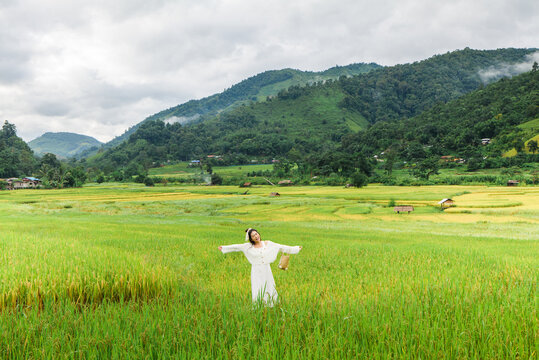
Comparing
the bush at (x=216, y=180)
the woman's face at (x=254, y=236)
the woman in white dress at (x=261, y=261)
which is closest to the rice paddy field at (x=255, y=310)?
the woman in white dress at (x=261, y=261)

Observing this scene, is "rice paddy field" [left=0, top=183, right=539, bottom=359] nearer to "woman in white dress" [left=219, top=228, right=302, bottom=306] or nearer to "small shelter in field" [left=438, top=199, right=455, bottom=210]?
"woman in white dress" [left=219, top=228, right=302, bottom=306]

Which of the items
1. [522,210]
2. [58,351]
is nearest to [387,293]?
[58,351]

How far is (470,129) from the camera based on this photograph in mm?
111375

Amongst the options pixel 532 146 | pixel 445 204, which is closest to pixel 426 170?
pixel 532 146

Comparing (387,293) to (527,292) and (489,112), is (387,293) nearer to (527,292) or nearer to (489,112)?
(527,292)

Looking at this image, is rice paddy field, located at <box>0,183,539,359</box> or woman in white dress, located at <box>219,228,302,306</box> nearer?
rice paddy field, located at <box>0,183,539,359</box>

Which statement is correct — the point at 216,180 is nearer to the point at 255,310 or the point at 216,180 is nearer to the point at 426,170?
the point at 426,170

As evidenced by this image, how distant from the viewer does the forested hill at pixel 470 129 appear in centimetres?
10094

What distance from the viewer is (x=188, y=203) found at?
1732 inches

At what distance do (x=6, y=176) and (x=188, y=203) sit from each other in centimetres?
9656

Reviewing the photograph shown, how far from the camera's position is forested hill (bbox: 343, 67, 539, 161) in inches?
3974

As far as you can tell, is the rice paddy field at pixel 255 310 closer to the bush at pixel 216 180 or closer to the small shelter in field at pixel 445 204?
the small shelter in field at pixel 445 204

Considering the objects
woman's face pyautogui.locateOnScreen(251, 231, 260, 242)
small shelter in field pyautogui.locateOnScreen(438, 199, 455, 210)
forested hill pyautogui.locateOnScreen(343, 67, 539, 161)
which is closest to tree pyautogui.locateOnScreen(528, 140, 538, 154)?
forested hill pyautogui.locateOnScreen(343, 67, 539, 161)

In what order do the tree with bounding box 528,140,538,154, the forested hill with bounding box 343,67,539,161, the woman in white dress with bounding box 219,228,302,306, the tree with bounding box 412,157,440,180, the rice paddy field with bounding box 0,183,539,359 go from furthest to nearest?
the forested hill with bounding box 343,67,539,161 < the tree with bounding box 528,140,538,154 < the tree with bounding box 412,157,440,180 < the woman in white dress with bounding box 219,228,302,306 < the rice paddy field with bounding box 0,183,539,359
